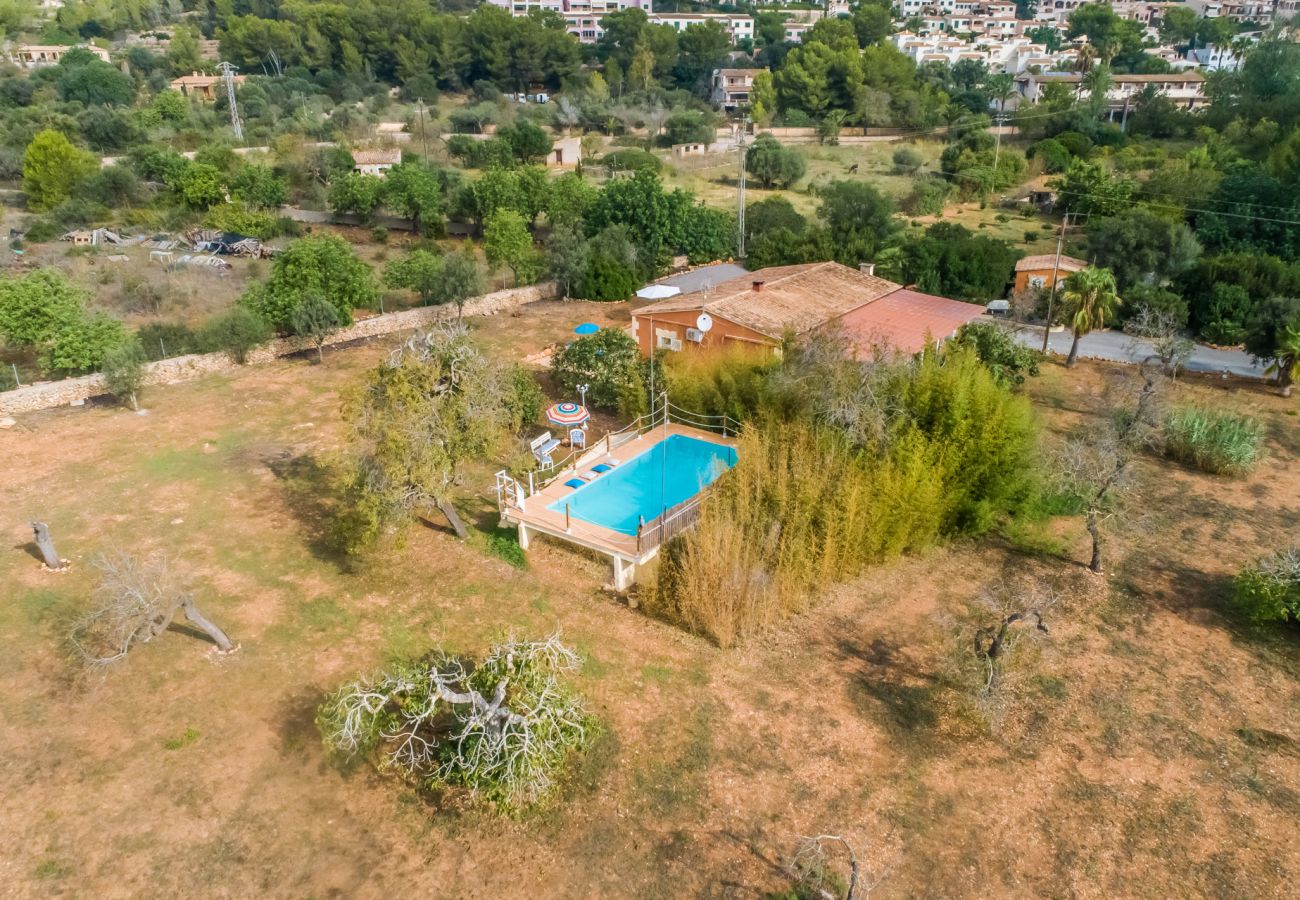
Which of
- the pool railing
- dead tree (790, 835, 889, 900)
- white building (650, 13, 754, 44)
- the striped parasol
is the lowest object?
dead tree (790, 835, 889, 900)

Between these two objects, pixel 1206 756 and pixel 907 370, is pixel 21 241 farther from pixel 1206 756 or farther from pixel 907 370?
pixel 1206 756

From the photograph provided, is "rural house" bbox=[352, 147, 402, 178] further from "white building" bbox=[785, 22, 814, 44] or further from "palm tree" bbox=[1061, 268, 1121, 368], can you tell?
"white building" bbox=[785, 22, 814, 44]

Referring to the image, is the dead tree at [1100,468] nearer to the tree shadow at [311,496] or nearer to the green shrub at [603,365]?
the green shrub at [603,365]

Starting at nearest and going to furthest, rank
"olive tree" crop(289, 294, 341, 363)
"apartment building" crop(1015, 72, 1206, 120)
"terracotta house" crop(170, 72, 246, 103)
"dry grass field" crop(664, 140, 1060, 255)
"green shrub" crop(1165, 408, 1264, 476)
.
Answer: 1. "green shrub" crop(1165, 408, 1264, 476)
2. "olive tree" crop(289, 294, 341, 363)
3. "dry grass field" crop(664, 140, 1060, 255)
4. "apartment building" crop(1015, 72, 1206, 120)
5. "terracotta house" crop(170, 72, 246, 103)

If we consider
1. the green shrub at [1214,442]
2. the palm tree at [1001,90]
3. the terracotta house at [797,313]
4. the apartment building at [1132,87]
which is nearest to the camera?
the green shrub at [1214,442]

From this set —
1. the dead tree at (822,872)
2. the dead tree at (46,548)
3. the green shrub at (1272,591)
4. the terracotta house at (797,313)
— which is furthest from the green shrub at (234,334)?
the green shrub at (1272,591)

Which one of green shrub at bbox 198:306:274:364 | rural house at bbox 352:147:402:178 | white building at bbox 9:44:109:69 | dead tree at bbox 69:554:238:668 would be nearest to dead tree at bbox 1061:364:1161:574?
dead tree at bbox 69:554:238:668

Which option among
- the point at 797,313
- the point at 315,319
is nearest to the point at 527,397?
the point at 797,313
